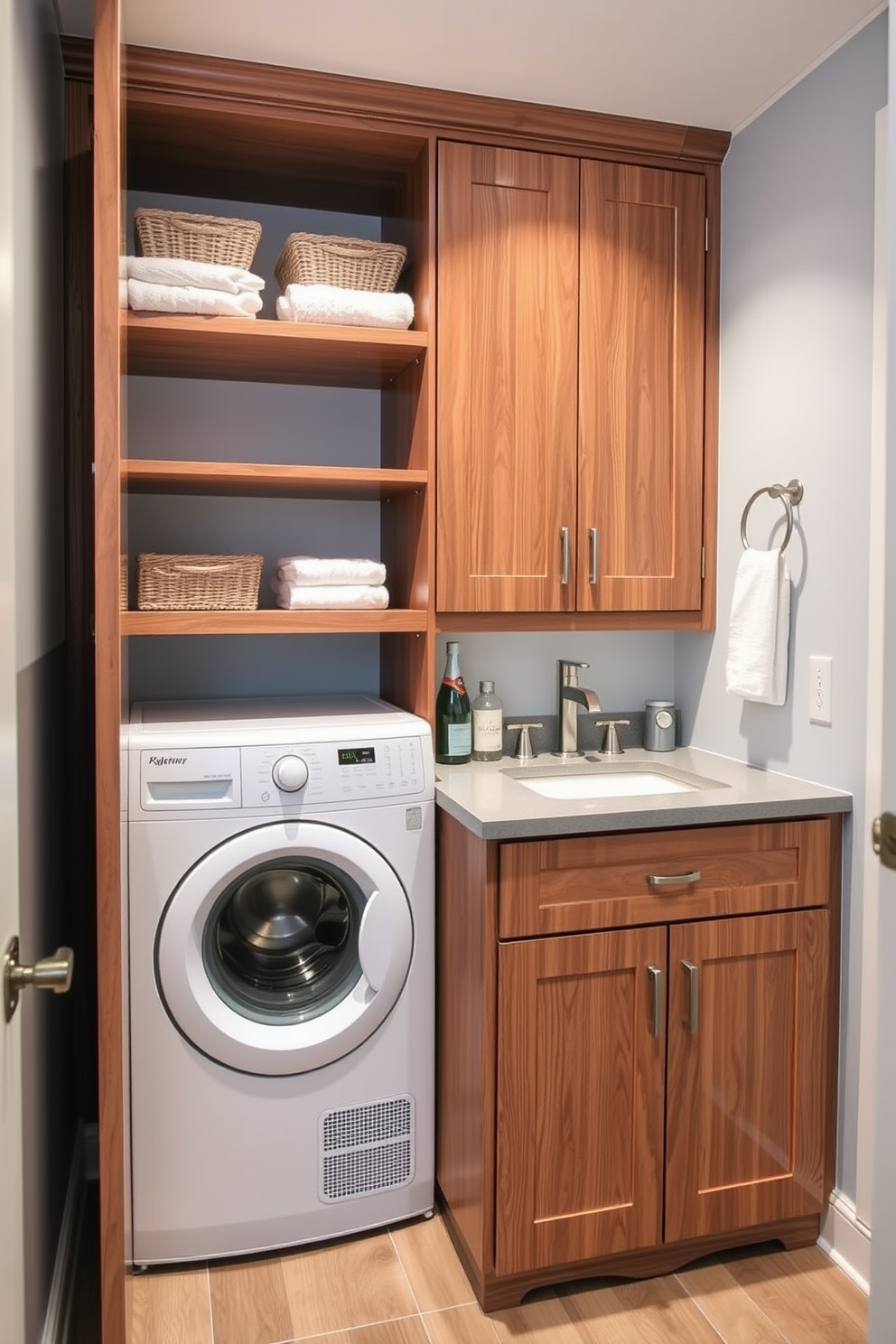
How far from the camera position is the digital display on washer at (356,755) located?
201 cm

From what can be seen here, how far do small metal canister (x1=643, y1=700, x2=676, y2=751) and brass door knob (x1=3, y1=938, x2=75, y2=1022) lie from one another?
186 cm

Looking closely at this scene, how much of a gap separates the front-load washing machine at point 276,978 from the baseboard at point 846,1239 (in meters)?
0.83

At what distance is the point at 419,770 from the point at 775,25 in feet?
5.26

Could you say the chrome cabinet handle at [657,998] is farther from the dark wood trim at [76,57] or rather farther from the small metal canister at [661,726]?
the dark wood trim at [76,57]

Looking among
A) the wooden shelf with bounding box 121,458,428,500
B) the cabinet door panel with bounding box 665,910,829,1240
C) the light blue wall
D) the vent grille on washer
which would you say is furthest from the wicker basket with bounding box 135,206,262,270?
the vent grille on washer

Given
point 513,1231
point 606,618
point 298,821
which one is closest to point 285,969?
point 298,821

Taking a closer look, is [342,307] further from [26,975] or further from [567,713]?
[26,975]

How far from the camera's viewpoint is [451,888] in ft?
6.75

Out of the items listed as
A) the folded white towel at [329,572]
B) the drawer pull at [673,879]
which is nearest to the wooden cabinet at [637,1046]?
the drawer pull at [673,879]

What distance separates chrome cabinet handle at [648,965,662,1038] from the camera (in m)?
1.92

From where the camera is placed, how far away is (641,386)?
7.72 ft

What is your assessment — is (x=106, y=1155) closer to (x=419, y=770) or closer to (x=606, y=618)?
(x=419, y=770)

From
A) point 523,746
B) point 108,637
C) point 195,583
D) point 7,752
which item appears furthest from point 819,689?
point 7,752

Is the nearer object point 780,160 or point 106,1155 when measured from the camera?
point 106,1155
